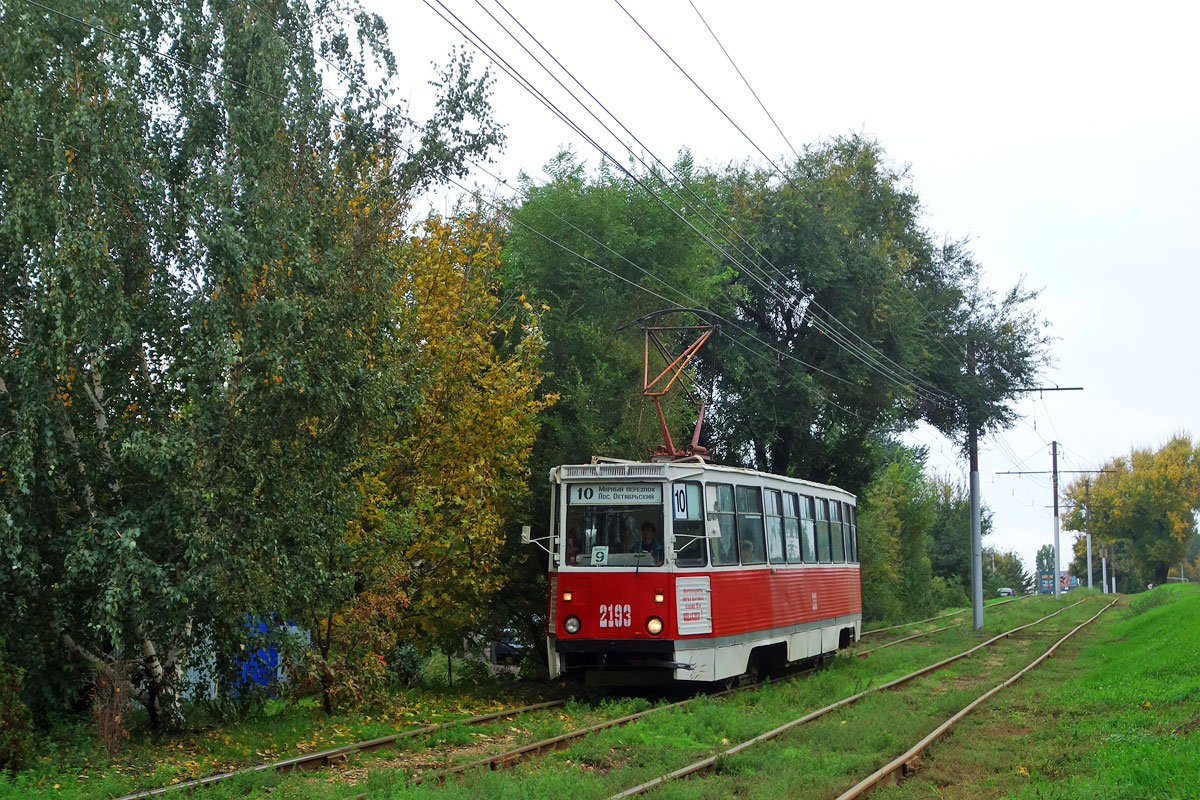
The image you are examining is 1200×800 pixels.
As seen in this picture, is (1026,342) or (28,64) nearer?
(28,64)

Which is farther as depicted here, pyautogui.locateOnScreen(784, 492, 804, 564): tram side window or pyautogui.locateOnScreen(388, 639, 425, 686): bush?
pyautogui.locateOnScreen(388, 639, 425, 686): bush

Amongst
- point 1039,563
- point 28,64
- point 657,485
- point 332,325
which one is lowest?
point 1039,563

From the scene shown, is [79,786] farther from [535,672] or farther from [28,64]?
[535,672]

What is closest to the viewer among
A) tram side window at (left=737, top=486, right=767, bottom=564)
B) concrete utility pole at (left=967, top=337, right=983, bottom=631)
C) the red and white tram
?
the red and white tram

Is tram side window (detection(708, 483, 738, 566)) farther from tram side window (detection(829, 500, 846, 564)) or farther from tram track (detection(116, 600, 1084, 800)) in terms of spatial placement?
tram side window (detection(829, 500, 846, 564))

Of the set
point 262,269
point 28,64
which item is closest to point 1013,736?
point 262,269

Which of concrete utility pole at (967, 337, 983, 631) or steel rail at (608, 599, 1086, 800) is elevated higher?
concrete utility pole at (967, 337, 983, 631)

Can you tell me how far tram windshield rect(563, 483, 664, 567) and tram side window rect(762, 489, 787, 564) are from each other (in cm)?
277

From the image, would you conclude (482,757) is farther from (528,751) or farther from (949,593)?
(949,593)

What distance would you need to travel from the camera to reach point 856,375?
29656 mm

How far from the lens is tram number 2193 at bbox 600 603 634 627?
1474cm

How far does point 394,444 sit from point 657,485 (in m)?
3.61

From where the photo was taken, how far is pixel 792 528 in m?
18.5

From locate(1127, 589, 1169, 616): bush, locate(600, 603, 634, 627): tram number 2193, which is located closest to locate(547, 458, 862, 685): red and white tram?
locate(600, 603, 634, 627): tram number 2193
